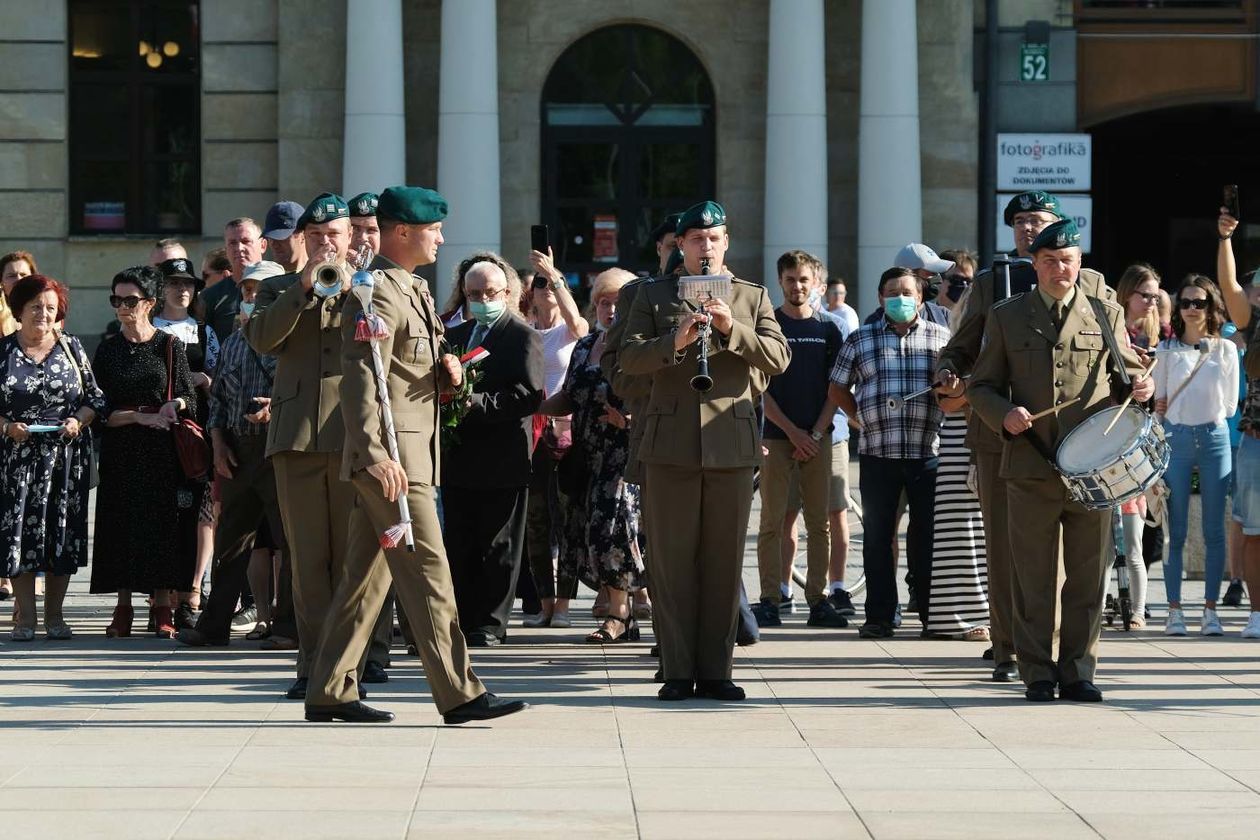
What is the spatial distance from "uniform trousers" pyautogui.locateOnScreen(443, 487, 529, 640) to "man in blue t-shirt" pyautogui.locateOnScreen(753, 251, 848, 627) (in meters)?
1.72

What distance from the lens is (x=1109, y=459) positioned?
9062mm

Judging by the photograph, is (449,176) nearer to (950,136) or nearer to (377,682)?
(950,136)

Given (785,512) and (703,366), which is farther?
(785,512)

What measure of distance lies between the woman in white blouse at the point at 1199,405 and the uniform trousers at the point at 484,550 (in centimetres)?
379

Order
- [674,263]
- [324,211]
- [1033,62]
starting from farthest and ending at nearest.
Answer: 1. [1033,62]
2. [674,263]
3. [324,211]

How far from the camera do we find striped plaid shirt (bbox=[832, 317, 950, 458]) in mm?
12078

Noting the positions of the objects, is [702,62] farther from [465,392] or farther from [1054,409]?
[1054,409]

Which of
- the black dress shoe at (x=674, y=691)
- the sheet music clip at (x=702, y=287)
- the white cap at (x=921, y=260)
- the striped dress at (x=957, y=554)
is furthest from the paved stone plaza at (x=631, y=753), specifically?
the white cap at (x=921, y=260)

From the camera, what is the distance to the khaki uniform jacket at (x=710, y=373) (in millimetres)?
9406

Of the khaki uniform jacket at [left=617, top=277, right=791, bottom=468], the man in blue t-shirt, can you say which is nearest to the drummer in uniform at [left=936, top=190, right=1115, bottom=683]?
the khaki uniform jacket at [left=617, top=277, right=791, bottom=468]

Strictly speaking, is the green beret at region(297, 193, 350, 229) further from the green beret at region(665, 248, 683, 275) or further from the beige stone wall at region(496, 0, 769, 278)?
the beige stone wall at region(496, 0, 769, 278)

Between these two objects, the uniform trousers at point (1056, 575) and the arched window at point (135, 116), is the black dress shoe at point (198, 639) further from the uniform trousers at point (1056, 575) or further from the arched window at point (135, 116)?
the arched window at point (135, 116)

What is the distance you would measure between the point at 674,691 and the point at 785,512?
3.52 metres

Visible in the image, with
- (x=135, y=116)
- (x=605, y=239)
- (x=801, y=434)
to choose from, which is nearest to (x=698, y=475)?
(x=801, y=434)
